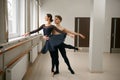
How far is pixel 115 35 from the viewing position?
1095cm

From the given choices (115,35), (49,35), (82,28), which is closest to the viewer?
(49,35)

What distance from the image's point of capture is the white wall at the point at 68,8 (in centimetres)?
1099

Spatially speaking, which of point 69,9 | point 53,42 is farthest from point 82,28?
point 53,42

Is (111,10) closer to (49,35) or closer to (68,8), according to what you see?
(68,8)

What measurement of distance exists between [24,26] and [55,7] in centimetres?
553

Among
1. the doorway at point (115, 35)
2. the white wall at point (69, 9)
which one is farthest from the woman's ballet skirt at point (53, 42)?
the doorway at point (115, 35)

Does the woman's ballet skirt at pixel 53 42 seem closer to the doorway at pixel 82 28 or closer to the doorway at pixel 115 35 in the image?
the doorway at pixel 82 28

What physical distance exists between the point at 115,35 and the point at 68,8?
3.27m

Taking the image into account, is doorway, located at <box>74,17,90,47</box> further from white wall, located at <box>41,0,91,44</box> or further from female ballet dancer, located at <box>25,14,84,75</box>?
female ballet dancer, located at <box>25,14,84,75</box>

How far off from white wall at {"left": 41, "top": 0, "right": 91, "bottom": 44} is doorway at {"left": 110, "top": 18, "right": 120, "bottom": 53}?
1.66 meters

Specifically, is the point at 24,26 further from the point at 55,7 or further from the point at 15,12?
the point at 55,7

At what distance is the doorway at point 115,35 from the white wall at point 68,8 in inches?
65.2

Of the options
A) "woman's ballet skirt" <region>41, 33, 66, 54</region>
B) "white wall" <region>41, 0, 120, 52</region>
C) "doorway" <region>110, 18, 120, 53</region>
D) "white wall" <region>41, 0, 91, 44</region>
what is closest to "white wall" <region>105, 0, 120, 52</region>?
"doorway" <region>110, 18, 120, 53</region>

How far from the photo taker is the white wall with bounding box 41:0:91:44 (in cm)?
1099
